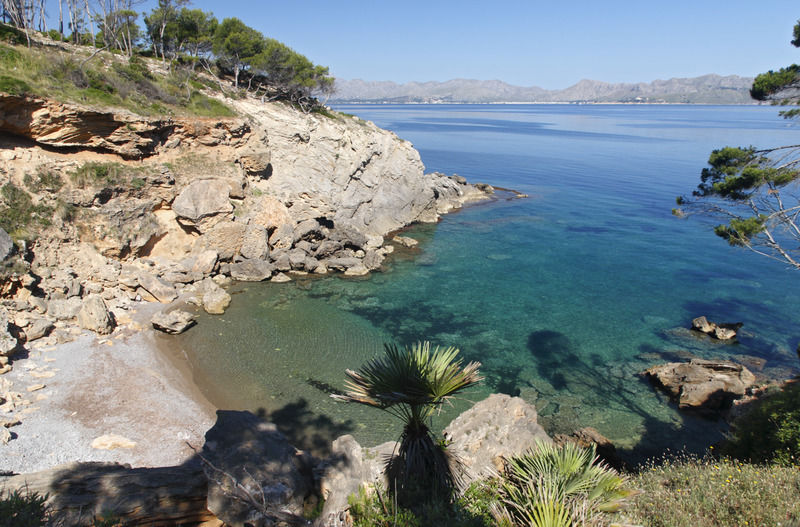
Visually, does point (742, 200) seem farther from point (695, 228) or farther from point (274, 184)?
point (695, 228)

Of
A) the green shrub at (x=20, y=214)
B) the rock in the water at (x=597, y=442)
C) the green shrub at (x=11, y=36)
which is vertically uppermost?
the green shrub at (x=11, y=36)

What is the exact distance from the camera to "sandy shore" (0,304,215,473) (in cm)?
1188

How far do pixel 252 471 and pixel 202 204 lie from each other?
21172 millimetres

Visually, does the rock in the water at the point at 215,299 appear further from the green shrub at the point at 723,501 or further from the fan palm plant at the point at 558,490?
the green shrub at the point at 723,501

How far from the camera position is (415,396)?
7.09 meters

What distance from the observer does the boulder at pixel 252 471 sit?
20.6ft

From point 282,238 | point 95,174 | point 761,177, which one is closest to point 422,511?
point 761,177

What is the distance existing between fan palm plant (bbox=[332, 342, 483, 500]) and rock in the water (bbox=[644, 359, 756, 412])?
12381 mm

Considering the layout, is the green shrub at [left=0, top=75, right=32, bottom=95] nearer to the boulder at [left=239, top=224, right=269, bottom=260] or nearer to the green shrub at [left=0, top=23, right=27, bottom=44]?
the green shrub at [left=0, top=23, right=27, bottom=44]

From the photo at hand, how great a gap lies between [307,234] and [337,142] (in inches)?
371

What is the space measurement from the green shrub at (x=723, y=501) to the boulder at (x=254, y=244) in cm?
2270

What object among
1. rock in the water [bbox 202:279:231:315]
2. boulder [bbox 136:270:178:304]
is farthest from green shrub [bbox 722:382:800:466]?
boulder [bbox 136:270:178:304]

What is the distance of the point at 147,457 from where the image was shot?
12016mm

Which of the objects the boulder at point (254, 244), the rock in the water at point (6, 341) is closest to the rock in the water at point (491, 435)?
the rock in the water at point (6, 341)
